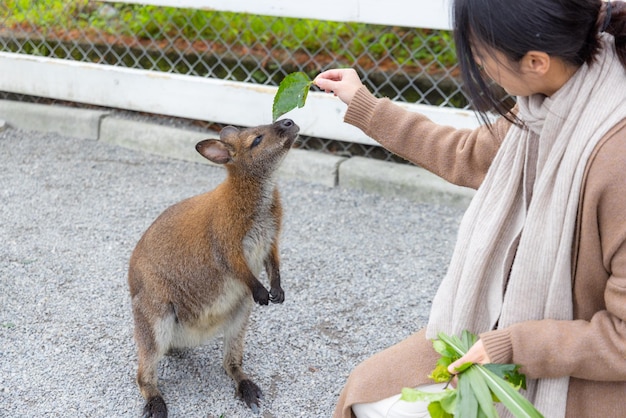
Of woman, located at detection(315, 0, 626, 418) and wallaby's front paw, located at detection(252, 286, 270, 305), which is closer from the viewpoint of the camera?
woman, located at detection(315, 0, 626, 418)

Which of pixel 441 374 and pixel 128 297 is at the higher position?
pixel 441 374

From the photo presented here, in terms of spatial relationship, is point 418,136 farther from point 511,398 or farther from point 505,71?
point 511,398

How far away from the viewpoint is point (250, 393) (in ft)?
10.3

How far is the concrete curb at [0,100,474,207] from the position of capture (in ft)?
16.0

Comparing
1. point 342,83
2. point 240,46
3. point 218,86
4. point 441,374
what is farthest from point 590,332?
point 240,46

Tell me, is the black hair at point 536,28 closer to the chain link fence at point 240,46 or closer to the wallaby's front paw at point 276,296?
the wallaby's front paw at point 276,296

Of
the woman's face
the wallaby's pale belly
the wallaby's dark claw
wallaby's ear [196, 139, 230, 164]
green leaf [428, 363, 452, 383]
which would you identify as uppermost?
the woman's face

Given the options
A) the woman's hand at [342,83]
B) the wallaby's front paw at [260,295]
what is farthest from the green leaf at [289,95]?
the wallaby's front paw at [260,295]

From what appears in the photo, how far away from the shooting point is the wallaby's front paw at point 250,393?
3.11 m

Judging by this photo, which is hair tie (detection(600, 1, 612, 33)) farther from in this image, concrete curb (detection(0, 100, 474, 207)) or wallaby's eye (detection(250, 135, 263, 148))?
concrete curb (detection(0, 100, 474, 207))

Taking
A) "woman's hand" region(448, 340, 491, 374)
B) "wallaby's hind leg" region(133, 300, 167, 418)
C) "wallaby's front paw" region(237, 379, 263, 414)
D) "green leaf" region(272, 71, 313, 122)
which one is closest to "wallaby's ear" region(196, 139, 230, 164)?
"green leaf" region(272, 71, 313, 122)

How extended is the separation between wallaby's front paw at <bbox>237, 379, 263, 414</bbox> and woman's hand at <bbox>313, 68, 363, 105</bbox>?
1.22 metres

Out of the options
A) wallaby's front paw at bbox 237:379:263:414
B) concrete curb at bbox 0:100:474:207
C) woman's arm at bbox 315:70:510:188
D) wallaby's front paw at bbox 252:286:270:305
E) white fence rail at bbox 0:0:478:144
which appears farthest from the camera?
concrete curb at bbox 0:100:474:207

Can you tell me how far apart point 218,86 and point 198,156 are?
47 cm
